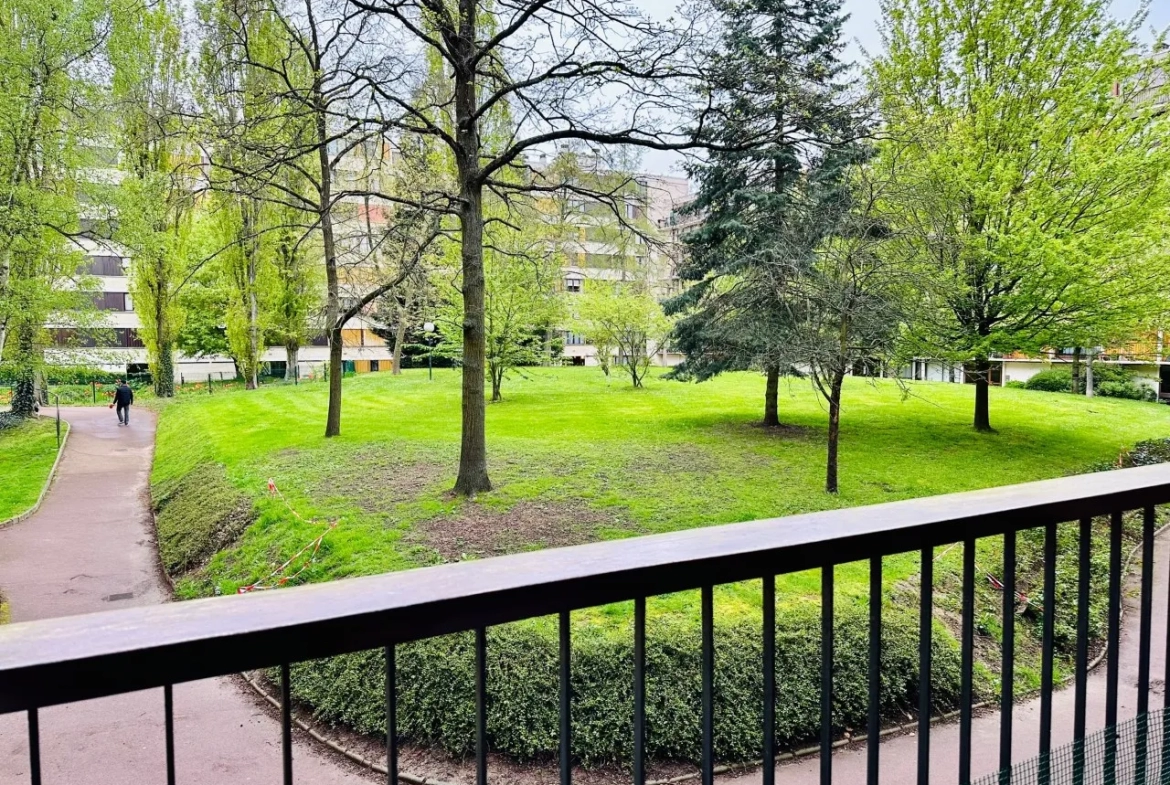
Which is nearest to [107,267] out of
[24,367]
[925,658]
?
[24,367]

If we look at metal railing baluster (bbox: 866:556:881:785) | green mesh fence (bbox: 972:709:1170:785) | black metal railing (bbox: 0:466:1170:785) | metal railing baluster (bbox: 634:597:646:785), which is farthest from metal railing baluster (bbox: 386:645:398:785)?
green mesh fence (bbox: 972:709:1170:785)

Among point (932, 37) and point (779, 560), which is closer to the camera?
point (779, 560)

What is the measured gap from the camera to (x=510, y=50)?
29.2ft

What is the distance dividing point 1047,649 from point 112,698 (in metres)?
3.58

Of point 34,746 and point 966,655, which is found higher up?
point 34,746

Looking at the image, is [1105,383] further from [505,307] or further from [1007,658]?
[1007,658]

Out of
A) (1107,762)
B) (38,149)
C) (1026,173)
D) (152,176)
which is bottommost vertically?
(1107,762)

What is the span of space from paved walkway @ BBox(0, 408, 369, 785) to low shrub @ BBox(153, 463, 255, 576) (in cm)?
29

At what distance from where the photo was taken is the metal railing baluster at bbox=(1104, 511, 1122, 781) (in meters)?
1.53

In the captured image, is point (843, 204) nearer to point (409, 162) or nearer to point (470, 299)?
point (470, 299)

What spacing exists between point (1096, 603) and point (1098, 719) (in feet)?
8.80

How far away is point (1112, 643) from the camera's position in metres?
1.67

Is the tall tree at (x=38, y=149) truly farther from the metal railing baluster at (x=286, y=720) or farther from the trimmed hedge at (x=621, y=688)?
the metal railing baluster at (x=286, y=720)

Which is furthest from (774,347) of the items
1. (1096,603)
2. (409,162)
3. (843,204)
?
(409,162)
